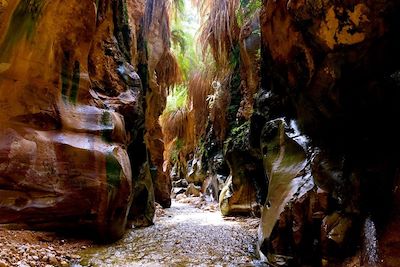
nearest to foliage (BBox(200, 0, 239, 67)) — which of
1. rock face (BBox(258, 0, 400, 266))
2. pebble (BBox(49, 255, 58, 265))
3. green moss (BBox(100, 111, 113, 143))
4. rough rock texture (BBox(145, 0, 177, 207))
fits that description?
rough rock texture (BBox(145, 0, 177, 207))

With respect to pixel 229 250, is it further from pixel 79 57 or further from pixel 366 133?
pixel 79 57

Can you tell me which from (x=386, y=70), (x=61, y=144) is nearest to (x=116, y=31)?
(x=61, y=144)

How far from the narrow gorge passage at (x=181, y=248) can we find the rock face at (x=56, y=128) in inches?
20.1

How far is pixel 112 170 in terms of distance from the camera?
187 inches

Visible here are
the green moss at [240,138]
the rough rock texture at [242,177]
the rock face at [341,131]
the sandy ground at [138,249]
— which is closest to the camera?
the rock face at [341,131]

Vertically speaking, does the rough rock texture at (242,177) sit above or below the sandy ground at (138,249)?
above

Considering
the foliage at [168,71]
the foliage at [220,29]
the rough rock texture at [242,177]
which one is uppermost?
the foliage at [220,29]

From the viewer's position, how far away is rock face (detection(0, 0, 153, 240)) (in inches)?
153

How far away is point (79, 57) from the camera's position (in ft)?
16.5

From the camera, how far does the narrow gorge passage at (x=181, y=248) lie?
3.78 m

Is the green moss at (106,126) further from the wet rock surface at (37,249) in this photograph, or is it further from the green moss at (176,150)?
the green moss at (176,150)

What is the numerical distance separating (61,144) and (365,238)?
3.80 metres

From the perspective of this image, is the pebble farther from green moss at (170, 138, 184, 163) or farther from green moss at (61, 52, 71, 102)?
green moss at (170, 138, 184, 163)

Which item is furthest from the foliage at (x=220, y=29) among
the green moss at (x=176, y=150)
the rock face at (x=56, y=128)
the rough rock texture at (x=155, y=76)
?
the green moss at (x=176, y=150)
